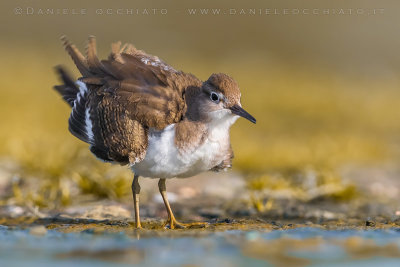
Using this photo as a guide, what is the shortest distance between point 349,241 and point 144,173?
1.77m

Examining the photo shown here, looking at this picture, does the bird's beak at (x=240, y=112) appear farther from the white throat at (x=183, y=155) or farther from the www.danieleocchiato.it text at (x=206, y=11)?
the www.danieleocchiato.it text at (x=206, y=11)

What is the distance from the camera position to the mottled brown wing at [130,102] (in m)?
6.14

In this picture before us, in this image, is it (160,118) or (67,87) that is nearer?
(160,118)

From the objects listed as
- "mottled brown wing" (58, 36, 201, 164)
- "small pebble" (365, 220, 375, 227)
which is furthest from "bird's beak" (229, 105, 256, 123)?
"small pebble" (365, 220, 375, 227)

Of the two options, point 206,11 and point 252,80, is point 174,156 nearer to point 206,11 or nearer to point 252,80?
point 252,80

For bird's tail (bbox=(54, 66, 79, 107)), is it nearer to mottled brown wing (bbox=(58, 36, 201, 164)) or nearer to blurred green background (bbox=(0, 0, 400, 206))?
mottled brown wing (bbox=(58, 36, 201, 164))

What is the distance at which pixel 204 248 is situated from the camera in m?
5.13

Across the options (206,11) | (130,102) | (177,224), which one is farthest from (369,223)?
(206,11)

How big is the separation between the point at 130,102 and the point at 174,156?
0.57 m

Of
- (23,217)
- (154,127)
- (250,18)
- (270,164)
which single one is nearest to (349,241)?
(154,127)

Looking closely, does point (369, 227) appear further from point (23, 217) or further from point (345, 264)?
point (23, 217)

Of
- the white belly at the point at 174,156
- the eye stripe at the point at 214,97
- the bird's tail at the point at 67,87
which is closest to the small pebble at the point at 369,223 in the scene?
the white belly at the point at 174,156

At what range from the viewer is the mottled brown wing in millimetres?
6141

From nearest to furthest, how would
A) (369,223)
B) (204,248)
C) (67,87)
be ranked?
Result: (204,248)
(369,223)
(67,87)
